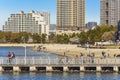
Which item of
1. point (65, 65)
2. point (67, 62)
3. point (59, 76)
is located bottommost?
point (59, 76)

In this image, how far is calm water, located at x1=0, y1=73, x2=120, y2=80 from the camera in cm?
5556

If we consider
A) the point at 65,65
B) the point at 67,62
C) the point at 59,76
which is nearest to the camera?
the point at 59,76

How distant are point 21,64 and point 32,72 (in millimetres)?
2039

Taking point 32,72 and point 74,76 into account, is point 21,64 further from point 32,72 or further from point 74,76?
point 74,76

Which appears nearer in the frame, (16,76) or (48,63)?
(16,76)

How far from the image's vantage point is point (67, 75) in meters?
58.5

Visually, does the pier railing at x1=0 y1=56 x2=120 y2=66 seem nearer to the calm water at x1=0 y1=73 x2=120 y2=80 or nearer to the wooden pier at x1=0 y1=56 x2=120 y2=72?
the wooden pier at x1=0 y1=56 x2=120 y2=72

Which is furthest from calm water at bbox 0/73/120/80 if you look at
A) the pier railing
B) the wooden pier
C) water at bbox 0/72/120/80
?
the pier railing

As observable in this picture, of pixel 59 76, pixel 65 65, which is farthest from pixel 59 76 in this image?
pixel 65 65

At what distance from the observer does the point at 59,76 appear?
2270 inches

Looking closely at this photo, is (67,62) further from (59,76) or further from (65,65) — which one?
(59,76)

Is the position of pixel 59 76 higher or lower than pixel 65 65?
lower

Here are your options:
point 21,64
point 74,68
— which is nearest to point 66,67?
point 74,68

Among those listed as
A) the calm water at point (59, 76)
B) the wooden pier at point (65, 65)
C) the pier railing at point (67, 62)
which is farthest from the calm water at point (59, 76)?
the pier railing at point (67, 62)
